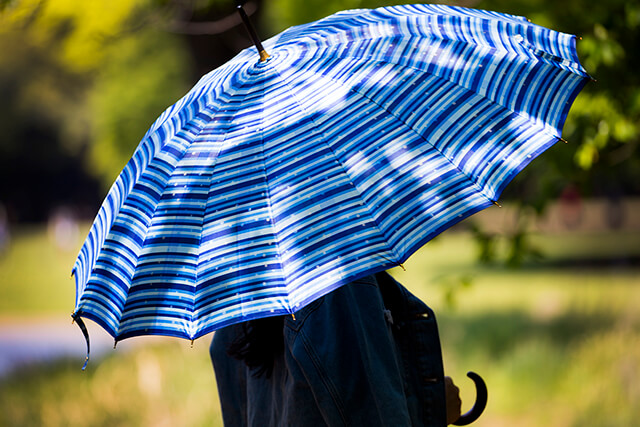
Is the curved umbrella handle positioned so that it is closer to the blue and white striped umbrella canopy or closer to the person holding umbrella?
the person holding umbrella

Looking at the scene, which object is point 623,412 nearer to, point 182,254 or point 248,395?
point 248,395

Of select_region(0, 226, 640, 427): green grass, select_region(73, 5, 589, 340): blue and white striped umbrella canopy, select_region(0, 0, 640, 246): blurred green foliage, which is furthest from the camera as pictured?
select_region(0, 226, 640, 427): green grass

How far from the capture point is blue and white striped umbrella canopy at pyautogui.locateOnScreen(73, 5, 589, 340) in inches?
60.7

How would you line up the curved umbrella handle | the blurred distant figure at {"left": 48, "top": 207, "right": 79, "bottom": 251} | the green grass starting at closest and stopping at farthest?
the curved umbrella handle → the green grass → the blurred distant figure at {"left": 48, "top": 207, "right": 79, "bottom": 251}

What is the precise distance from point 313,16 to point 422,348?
4.64m

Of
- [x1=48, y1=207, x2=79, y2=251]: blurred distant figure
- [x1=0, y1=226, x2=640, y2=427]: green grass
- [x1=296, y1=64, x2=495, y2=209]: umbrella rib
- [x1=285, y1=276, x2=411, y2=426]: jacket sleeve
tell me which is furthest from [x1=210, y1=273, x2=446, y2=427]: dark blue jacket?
[x1=48, y1=207, x2=79, y2=251]: blurred distant figure

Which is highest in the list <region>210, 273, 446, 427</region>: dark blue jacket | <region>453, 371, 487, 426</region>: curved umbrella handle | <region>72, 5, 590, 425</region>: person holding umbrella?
<region>72, 5, 590, 425</region>: person holding umbrella

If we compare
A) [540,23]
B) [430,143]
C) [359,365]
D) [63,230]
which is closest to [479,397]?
[359,365]

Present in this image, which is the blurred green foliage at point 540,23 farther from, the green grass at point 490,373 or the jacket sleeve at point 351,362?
the jacket sleeve at point 351,362

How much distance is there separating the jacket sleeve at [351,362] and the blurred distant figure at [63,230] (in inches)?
1144

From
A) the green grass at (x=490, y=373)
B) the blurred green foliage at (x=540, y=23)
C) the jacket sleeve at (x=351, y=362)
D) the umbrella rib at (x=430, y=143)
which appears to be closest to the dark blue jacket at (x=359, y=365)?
the jacket sleeve at (x=351, y=362)

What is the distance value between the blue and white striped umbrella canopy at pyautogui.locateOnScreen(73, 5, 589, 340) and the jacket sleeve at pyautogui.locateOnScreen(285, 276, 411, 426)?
0.71 feet

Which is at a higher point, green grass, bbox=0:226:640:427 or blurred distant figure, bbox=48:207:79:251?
blurred distant figure, bbox=48:207:79:251

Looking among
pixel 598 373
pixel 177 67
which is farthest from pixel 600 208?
pixel 598 373
